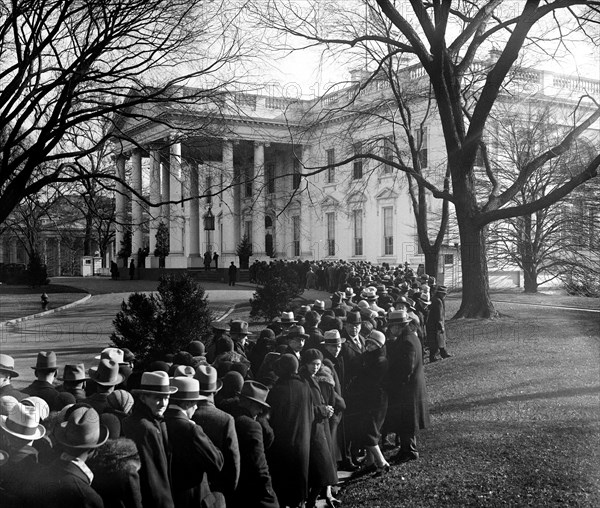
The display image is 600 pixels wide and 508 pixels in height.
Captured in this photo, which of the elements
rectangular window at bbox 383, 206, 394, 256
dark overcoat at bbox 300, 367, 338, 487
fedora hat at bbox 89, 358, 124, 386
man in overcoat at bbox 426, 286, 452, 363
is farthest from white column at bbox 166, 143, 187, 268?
rectangular window at bbox 383, 206, 394, 256

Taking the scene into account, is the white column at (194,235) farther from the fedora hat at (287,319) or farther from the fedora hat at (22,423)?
the fedora hat at (22,423)

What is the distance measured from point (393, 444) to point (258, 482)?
4.21m

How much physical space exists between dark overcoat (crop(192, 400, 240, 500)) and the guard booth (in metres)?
49.4

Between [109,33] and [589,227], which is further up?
[109,33]

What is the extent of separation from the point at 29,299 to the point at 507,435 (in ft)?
94.4

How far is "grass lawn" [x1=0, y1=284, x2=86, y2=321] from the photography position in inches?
1088

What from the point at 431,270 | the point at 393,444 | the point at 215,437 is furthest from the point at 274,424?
the point at 431,270

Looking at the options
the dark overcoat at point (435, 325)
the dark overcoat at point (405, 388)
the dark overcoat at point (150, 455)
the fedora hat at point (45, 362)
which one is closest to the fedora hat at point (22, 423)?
the dark overcoat at point (150, 455)

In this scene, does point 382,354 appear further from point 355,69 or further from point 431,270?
point 431,270

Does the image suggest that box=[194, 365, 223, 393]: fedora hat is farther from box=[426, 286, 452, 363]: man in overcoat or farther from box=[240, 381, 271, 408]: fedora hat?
box=[426, 286, 452, 363]: man in overcoat

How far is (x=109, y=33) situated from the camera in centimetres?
1373

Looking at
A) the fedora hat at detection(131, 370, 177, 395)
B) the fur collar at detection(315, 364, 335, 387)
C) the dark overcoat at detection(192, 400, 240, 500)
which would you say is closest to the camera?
the fedora hat at detection(131, 370, 177, 395)

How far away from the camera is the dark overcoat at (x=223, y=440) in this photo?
500cm

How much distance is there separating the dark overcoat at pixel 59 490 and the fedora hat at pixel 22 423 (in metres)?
0.26
